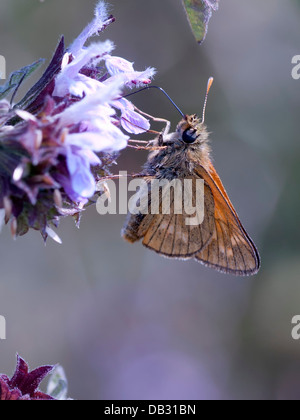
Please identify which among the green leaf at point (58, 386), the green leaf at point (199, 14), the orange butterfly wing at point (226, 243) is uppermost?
the green leaf at point (199, 14)

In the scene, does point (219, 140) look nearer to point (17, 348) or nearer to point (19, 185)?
point (17, 348)

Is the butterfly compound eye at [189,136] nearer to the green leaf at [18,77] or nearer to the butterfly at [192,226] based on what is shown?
the butterfly at [192,226]

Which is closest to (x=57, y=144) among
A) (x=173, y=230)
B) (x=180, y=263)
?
(x=173, y=230)

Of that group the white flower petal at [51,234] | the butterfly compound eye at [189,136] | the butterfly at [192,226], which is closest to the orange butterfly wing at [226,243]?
the butterfly at [192,226]

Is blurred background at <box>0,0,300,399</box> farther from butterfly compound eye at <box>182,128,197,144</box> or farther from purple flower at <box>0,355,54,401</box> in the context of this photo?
purple flower at <box>0,355,54,401</box>

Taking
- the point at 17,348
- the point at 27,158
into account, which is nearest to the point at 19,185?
the point at 27,158

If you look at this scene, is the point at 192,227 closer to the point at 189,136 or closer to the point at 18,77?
the point at 189,136

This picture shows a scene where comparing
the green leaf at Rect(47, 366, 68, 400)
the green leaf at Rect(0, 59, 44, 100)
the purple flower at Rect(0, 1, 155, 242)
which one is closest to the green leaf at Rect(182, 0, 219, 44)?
the purple flower at Rect(0, 1, 155, 242)
